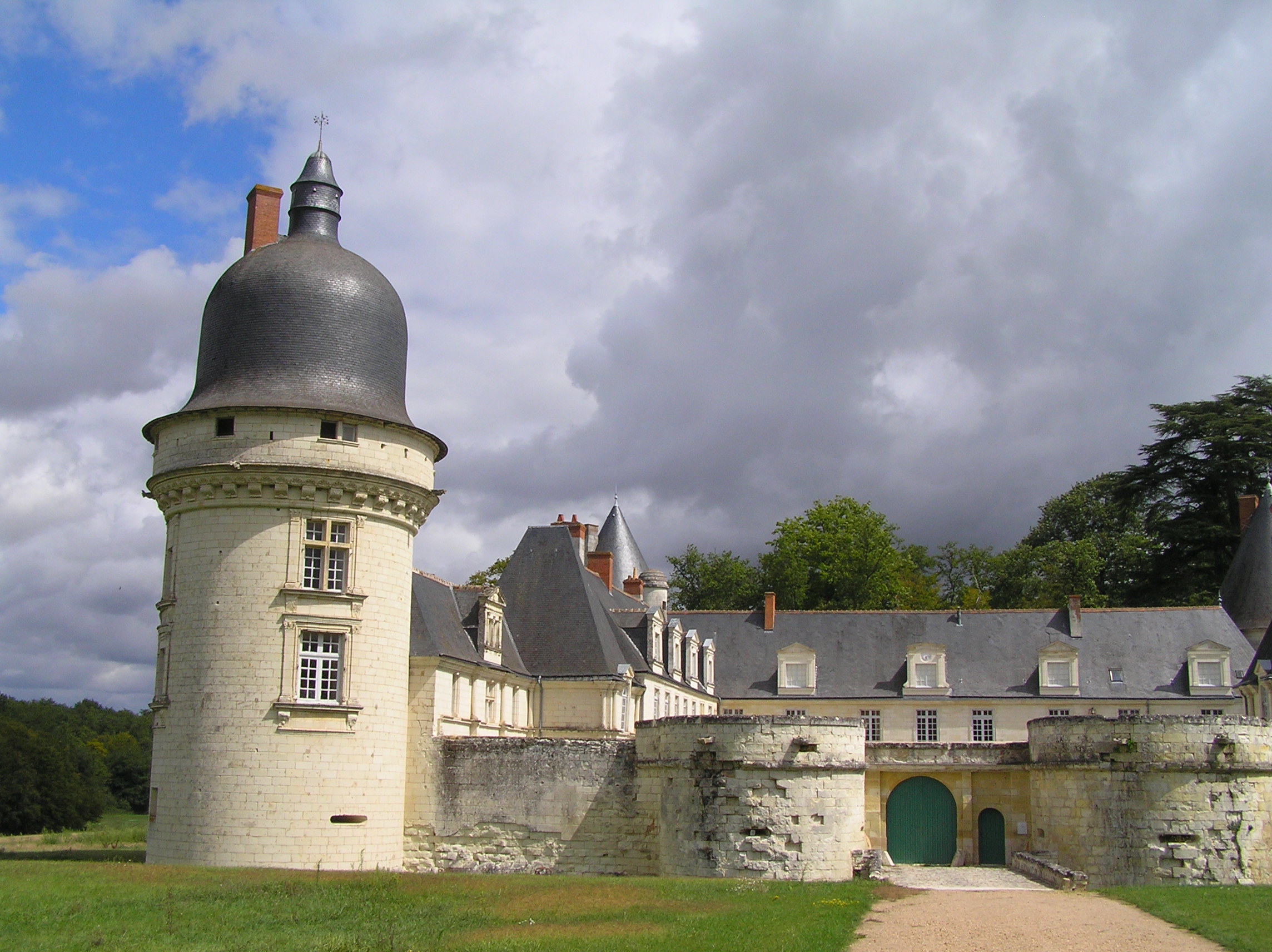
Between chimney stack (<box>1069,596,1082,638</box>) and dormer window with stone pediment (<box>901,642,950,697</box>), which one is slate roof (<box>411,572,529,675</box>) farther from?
chimney stack (<box>1069,596,1082,638</box>)

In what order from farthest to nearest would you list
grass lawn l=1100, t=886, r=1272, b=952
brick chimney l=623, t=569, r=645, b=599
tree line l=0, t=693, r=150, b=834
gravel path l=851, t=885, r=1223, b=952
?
tree line l=0, t=693, r=150, b=834, brick chimney l=623, t=569, r=645, b=599, grass lawn l=1100, t=886, r=1272, b=952, gravel path l=851, t=885, r=1223, b=952

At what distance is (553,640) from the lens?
28.4 m

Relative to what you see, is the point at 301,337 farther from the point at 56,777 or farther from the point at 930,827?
the point at 56,777

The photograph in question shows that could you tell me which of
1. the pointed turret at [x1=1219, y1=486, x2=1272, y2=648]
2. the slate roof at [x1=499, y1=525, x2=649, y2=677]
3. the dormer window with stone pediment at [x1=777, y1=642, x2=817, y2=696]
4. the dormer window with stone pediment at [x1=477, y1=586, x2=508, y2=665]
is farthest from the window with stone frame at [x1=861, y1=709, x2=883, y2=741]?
the dormer window with stone pediment at [x1=477, y1=586, x2=508, y2=665]

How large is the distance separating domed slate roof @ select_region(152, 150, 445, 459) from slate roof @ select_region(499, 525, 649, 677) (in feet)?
27.1

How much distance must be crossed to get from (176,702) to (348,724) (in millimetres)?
2849

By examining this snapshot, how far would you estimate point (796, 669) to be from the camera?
36.2 meters

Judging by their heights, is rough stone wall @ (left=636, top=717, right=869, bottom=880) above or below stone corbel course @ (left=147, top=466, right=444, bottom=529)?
below

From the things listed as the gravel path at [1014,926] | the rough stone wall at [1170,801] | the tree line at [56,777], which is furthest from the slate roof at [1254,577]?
the tree line at [56,777]

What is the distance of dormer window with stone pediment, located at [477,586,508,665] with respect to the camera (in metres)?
25.3

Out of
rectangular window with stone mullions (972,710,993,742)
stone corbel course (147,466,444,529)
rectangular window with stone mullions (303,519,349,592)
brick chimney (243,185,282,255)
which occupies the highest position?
brick chimney (243,185,282,255)

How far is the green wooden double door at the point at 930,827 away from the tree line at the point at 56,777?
31486 millimetres

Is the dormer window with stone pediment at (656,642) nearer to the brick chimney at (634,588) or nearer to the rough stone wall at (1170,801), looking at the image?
the brick chimney at (634,588)

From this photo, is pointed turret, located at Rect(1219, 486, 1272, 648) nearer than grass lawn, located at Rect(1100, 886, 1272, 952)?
No
